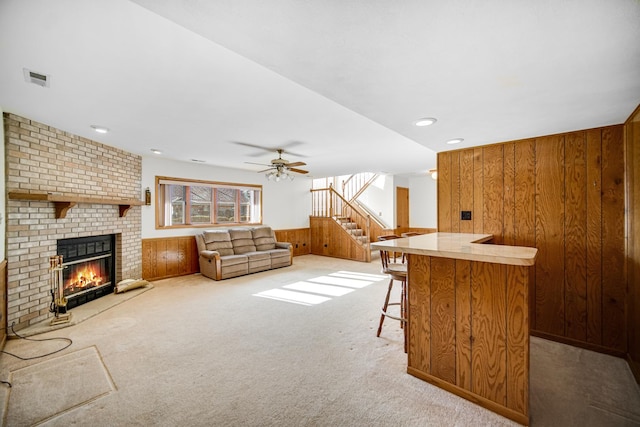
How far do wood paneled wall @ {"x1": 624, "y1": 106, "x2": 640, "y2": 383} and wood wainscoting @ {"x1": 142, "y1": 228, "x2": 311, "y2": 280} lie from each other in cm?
642

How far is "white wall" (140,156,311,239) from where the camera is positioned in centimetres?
530

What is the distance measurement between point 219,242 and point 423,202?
5898mm

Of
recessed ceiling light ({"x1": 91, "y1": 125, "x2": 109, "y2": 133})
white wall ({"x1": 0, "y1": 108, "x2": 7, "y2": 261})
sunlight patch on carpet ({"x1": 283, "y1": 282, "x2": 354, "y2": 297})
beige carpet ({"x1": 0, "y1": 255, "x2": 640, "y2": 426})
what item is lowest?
beige carpet ({"x1": 0, "y1": 255, "x2": 640, "y2": 426})

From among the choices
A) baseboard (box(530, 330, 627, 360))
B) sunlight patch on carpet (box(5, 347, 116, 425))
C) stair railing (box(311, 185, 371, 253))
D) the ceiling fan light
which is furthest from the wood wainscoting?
baseboard (box(530, 330, 627, 360))

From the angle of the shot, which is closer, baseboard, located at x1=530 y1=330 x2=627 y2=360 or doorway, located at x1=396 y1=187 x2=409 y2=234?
baseboard, located at x1=530 y1=330 x2=627 y2=360

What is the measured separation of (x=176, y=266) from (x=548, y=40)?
6.24 m

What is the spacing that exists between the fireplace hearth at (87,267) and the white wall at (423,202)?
748 cm

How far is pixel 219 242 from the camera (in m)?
5.91

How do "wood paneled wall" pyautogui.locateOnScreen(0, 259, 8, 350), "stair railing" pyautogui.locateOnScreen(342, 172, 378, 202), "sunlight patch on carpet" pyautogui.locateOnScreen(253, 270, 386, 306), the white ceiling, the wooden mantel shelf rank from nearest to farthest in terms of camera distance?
the white ceiling < "wood paneled wall" pyautogui.locateOnScreen(0, 259, 8, 350) < the wooden mantel shelf < "sunlight patch on carpet" pyautogui.locateOnScreen(253, 270, 386, 306) < "stair railing" pyautogui.locateOnScreen(342, 172, 378, 202)

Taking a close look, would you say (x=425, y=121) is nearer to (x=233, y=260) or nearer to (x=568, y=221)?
(x=568, y=221)

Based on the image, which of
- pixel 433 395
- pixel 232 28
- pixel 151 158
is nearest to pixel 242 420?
pixel 433 395

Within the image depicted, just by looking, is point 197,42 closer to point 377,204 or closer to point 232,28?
point 232,28

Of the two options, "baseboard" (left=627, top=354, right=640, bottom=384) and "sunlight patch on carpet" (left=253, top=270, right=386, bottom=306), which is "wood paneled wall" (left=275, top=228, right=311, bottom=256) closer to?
"sunlight patch on carpet" (left=253, top=270, right=386, bottom=306)

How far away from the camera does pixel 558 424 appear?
1711 mm
